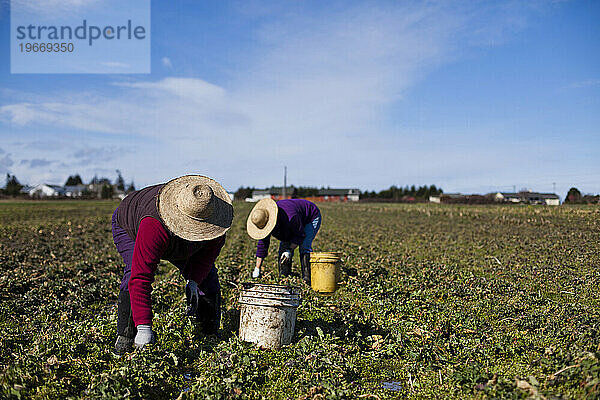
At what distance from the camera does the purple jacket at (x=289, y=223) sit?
27.2 ft

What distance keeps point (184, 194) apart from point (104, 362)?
1.80 m

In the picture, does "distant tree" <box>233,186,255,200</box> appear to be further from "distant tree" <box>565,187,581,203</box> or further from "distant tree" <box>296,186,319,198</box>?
"distant tree" <box>565,187,581,203</box>

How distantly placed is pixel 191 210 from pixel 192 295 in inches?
55.3

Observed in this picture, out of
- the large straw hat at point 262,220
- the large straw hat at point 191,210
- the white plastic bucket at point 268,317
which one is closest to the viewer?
the large straw hat at point 191,210

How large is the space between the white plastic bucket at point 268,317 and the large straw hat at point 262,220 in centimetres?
259

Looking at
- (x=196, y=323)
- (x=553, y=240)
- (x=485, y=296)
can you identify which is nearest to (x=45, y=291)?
(x=196, y=323)

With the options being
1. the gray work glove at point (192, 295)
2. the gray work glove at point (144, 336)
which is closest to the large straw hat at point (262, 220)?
the gray work glove at point (192, 295)

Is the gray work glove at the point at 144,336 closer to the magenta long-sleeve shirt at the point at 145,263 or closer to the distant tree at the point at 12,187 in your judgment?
the magenta long-sleeve shirt at the point at 145,263

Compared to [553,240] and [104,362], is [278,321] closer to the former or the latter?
[104,362]

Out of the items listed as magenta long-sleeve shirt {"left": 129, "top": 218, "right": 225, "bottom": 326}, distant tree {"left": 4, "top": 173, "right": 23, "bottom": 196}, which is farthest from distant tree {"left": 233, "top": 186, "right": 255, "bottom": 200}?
magenta long-sleeve shirt {"left": 129, "top": 218, "right": 225, "bottom": 326}

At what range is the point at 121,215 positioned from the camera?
16.8 ft

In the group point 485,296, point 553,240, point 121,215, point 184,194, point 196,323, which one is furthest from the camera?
point 553,240

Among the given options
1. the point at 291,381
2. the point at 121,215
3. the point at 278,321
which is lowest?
the point at 291,381

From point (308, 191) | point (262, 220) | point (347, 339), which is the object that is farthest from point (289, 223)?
point (308, 191)
